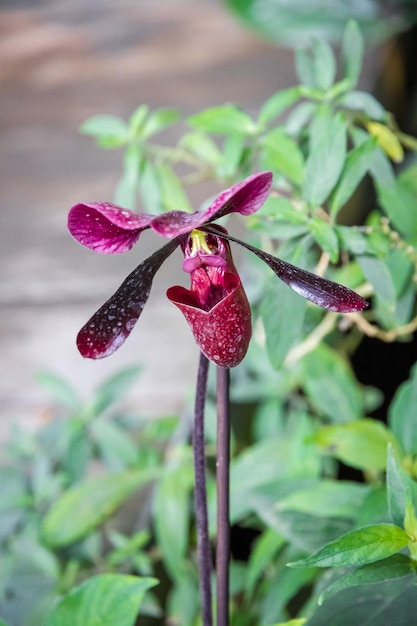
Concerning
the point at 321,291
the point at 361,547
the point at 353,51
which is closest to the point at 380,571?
the point at 361,547

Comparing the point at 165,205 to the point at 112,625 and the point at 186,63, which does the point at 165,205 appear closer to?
the point at 112,625

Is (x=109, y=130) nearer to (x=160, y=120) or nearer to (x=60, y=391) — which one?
(x=160, y=120)

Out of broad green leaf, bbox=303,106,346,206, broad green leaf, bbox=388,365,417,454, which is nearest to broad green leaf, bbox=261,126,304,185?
broad green leaf, bbox=303,106,346,206

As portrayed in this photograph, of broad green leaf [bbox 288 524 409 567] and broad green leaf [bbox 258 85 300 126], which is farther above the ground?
broad green leaf [bbox 258 85 300 126]

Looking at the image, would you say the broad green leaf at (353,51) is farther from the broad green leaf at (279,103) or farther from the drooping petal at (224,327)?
the drooping petal at (224,327)

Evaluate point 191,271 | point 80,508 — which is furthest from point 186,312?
point 80,508

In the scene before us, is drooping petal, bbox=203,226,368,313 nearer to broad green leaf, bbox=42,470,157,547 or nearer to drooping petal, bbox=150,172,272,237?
drooping petal, bbox=150,172,272,237

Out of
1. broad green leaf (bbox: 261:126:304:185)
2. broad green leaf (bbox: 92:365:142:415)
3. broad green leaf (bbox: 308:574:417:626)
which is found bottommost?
broad green leaf (bbox: 308:574:417:626)

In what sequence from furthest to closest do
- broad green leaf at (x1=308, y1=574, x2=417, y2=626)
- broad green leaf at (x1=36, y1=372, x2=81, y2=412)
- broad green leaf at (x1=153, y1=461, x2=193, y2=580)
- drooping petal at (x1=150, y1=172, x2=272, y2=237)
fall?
broad green leaf at (x1=36, y1=372, x2=81, y2=412) < broad green leaf at (x1=153, y1=461, x2=193, y2=580) < broad green leaf at (x1=308, y1=574, x2=417, y2=626) < drooping petal at (x1=150, y1=172, x2=272, y2=237)
